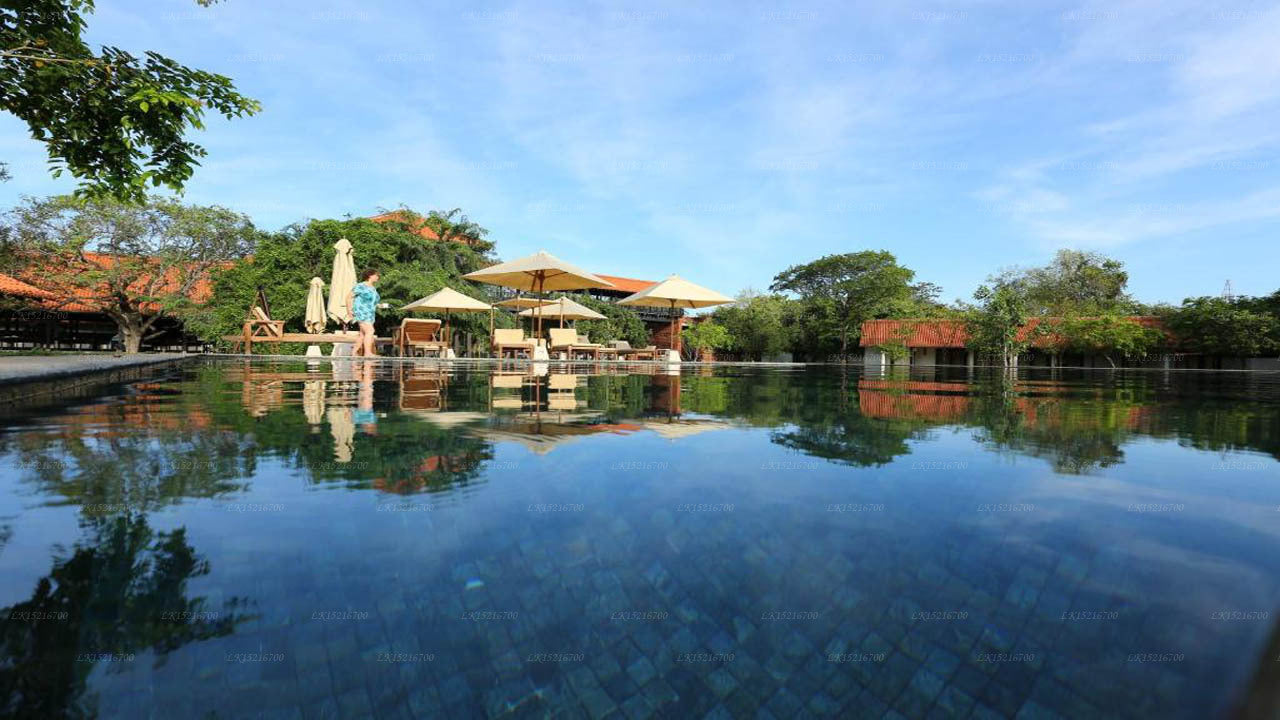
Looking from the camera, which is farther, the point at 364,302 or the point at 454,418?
the point at 364,302

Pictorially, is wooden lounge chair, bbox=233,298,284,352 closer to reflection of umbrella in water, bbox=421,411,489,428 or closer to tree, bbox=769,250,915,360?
reflection of umbrella in water, bbox=421,411,489,428

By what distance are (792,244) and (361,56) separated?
119ft

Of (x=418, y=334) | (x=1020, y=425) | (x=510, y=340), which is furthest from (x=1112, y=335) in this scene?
(x=1020, y=425)

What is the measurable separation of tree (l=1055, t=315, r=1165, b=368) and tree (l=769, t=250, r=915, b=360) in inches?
446

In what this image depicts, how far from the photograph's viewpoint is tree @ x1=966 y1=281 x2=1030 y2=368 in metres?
29.7

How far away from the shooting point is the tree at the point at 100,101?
5.84 m

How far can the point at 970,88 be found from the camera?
59.9 ft

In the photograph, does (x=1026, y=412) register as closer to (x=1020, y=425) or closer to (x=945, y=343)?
(x=1020, y=425)

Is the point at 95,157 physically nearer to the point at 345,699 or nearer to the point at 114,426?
the point at 114,426

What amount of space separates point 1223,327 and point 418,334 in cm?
3916

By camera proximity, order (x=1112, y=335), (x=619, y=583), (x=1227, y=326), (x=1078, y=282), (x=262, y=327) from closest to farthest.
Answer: (x=619, y=583) → (x=262, y=327) → (x=1227, y=326) → (x=1112, y=335) → (x=1078, y=282)

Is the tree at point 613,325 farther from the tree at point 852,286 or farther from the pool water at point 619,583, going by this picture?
the pool water at point 619,583

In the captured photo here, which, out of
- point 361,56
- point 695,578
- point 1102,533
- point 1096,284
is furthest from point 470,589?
point 1096,284

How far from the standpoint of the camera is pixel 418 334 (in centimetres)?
1688
